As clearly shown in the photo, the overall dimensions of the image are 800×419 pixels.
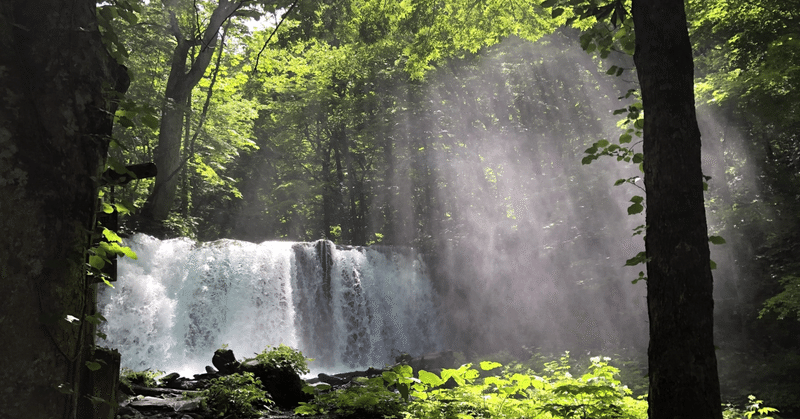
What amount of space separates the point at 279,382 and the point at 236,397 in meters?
1.06

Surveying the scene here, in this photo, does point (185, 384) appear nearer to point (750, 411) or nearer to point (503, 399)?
point (503, 399)

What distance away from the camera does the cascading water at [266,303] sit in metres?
14.1

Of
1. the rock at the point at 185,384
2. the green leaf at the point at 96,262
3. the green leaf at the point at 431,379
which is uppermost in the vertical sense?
the green leaf at the point at 96,262

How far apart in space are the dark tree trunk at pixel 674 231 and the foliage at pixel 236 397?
18.0 feet

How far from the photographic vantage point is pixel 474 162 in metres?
25.6

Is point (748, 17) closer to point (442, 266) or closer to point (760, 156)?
point (760, 156)

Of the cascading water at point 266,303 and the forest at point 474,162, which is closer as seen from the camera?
the forest at point 474,162

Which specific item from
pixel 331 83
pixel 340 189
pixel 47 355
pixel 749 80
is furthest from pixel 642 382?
pixel 340 189

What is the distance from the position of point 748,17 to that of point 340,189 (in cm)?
2392

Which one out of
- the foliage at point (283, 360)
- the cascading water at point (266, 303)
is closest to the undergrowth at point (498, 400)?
the foliage at point (283, 360)

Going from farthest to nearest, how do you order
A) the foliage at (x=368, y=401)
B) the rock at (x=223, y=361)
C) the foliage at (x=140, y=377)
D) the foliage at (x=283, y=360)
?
the rock at (x=223, y=361) < the foliage at (x=140, y=377) < the foliage at (x=283, y=360) < the foliage at (x=368, y=401)

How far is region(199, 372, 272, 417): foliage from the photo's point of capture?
662 centimetres

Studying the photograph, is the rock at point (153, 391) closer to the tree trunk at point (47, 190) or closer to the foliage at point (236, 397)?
the foliage at point (236, 397)

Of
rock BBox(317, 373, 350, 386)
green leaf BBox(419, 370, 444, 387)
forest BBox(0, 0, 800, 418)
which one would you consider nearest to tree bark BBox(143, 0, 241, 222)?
forest BBox(0, 0, 800, 418)
